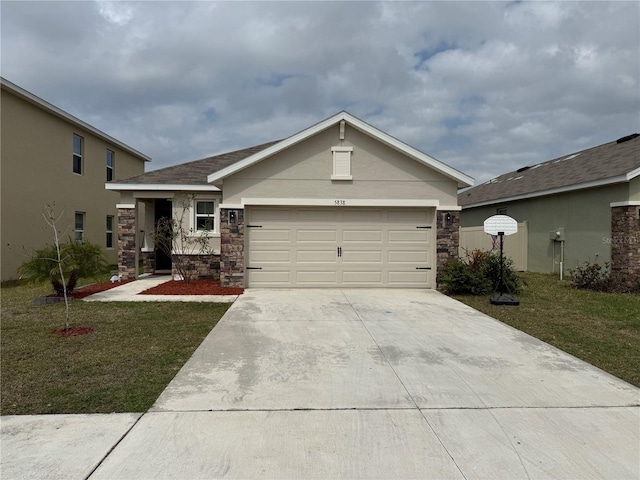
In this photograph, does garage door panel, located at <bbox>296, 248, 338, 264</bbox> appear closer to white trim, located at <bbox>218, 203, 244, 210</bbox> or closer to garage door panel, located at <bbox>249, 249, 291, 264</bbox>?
garage door panel, located at <bbox>249, 249, 291, 264</bbox>

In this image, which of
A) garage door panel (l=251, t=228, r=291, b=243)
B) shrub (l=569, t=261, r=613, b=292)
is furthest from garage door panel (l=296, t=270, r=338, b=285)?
shrub (l=569, t=261, r=613, b=292)

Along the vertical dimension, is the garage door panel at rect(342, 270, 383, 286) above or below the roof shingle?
below

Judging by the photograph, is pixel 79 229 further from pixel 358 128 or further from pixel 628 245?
pixel 628 245

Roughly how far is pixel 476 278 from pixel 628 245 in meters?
4.70

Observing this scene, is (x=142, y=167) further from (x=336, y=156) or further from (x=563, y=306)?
(x=563, y=306)

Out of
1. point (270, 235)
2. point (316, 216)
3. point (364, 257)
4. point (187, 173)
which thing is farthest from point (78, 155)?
point (364, 257)

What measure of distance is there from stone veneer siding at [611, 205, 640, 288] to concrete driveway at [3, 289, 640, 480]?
7.40 m

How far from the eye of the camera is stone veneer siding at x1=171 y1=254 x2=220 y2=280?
12758 mm

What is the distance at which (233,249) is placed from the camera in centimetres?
1091

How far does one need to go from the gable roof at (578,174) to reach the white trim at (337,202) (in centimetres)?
556

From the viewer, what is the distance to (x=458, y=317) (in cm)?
802

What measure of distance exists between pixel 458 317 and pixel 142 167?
66.3 feet

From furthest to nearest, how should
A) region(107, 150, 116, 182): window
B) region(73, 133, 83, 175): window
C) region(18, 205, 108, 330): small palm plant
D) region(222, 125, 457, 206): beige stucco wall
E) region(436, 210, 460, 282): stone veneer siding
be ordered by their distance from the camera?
region(107, 150, 116, 182): window → region(73, 133, 83, 175): window → region(436, 210, 460, 282): stone veneer siding → region(222, 125, 457, 206): beige stucco wall → region(18, 205, 108, 330): small palm plant

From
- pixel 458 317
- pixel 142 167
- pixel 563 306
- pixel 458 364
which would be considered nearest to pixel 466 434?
pixel 458 364
